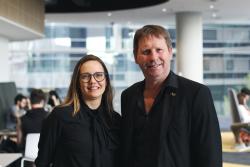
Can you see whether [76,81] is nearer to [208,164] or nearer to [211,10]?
[208,164]

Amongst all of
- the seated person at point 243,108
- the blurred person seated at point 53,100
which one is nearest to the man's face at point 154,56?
the blurred person seated at point 53,100

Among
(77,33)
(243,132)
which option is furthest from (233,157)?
(77,33)

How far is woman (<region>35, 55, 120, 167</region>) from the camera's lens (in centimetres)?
208

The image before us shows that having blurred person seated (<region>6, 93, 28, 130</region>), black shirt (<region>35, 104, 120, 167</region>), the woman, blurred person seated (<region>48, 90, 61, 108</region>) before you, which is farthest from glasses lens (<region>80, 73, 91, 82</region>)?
blurred person seated (<region>48, 90, 61, 108</region>)

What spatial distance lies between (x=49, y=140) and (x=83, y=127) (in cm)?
18

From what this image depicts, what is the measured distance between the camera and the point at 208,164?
1804 millimetres

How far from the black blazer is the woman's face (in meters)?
0.43

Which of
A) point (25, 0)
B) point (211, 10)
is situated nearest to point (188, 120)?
point (25, 0)

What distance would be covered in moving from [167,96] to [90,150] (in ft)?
1.52

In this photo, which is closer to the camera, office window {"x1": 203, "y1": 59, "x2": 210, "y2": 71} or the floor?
the floor

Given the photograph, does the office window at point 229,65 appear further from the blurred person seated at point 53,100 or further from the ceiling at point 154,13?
the blurred person seated at point 53,100

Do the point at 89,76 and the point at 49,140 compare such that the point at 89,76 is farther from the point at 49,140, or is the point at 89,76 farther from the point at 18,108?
the point at 18,108

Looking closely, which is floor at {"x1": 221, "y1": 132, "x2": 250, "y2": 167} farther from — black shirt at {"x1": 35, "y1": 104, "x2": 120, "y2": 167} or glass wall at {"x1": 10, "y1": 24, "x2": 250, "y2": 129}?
black shirt at {"x1": 35, "y1": 104, "x2": 120, "y2": 167}

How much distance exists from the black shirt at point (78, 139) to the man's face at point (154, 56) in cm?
40
